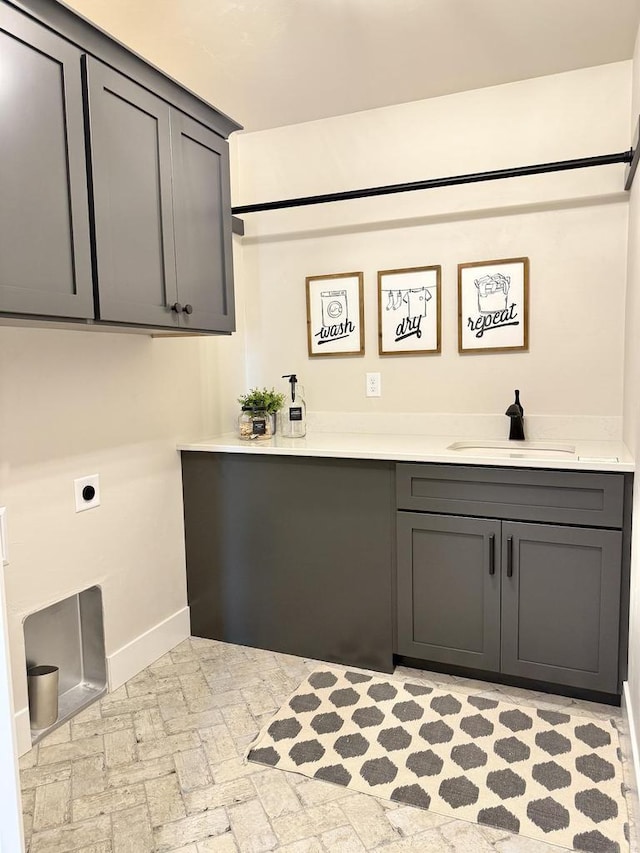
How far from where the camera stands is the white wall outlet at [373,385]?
3.07 m

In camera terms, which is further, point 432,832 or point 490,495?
point 490,495

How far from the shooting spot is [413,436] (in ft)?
9.68

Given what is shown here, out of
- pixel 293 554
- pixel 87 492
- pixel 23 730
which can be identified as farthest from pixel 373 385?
pixel 23 730

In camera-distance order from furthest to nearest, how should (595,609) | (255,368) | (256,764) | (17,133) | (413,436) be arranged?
(255,368)
(413,436)
(595,609)
(256,764)
(17,133)

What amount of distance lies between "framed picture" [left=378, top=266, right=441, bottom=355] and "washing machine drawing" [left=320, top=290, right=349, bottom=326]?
19 cm

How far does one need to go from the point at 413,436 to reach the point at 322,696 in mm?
1279

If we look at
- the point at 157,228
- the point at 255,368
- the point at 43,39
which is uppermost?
the point at 43,39

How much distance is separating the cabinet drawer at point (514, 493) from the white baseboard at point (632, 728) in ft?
1.94

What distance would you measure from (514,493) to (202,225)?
1.57 m

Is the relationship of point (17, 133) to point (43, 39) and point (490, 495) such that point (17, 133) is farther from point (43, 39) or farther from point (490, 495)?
point (490, 495)

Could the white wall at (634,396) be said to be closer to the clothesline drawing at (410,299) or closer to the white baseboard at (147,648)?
the clothesline drawing at (410,299)

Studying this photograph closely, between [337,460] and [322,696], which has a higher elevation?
[337,460]

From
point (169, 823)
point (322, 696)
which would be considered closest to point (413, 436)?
point (322, 696)

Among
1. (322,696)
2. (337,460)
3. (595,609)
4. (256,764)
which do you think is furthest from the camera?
(337,460)
